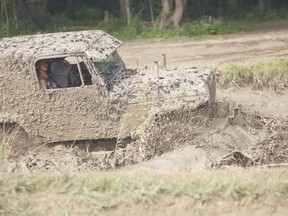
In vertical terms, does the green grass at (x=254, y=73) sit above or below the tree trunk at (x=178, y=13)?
below

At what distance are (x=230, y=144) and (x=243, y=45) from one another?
11.2 metres

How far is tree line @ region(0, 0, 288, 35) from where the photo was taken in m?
24.1

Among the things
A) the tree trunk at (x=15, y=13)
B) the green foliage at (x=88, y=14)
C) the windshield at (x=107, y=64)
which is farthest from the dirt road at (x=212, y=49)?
the windshield at (x=107, y=64)

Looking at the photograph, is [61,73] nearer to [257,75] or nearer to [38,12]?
[257,75]

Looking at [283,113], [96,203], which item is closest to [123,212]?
[96,203]

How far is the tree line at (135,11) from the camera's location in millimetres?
24141

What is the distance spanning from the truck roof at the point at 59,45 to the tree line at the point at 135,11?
1350 cm

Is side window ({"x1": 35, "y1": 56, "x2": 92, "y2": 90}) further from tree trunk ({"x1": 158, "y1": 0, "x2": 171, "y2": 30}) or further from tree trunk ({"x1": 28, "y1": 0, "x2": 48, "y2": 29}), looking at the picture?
tree trunk ({"x1": 28, "y1": 0, "x2": 48, "y2": 29})

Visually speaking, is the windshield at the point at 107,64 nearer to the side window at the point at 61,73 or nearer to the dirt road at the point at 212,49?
the side window at the point at 61,73

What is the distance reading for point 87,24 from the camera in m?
27.2

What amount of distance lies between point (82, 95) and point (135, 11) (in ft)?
58.0

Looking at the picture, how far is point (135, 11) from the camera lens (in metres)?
27.0

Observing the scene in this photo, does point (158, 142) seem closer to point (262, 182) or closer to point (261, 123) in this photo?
point (261, 123)

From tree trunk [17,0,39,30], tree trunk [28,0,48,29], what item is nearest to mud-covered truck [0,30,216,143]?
tree trunk [17,0,39,30]
